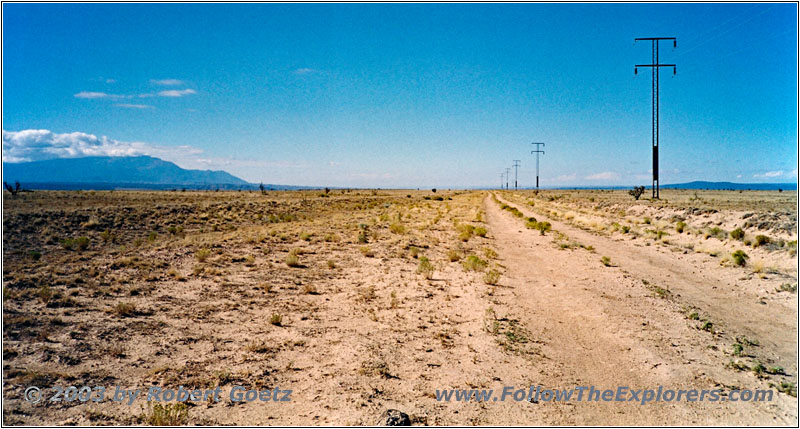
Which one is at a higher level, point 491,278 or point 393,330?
point 491,278

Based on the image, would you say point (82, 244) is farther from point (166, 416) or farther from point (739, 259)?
point (739, 259)

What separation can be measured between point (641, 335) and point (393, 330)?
5167 mm

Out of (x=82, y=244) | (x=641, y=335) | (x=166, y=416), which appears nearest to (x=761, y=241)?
(x=641, y=335)

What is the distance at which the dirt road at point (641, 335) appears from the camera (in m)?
5.97

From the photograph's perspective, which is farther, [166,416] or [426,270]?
[426,270]

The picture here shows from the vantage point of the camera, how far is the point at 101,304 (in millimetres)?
10562

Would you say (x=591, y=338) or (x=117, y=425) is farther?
(x=591, y=338)

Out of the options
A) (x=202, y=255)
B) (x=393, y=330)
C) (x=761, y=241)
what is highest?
(x=761, y=241)

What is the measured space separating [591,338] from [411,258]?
1027cm

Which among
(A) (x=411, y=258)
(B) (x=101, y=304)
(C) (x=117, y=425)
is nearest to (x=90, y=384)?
(C) (x=117, y=425)

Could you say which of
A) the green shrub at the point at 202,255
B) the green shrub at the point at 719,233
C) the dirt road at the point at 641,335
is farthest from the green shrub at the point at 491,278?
the green shrub at the point at 719,233

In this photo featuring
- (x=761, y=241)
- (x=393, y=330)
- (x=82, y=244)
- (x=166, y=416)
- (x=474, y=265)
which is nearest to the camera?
(x=166, y=416)

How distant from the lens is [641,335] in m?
8.95

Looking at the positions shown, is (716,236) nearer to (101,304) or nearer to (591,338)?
(591,338)
